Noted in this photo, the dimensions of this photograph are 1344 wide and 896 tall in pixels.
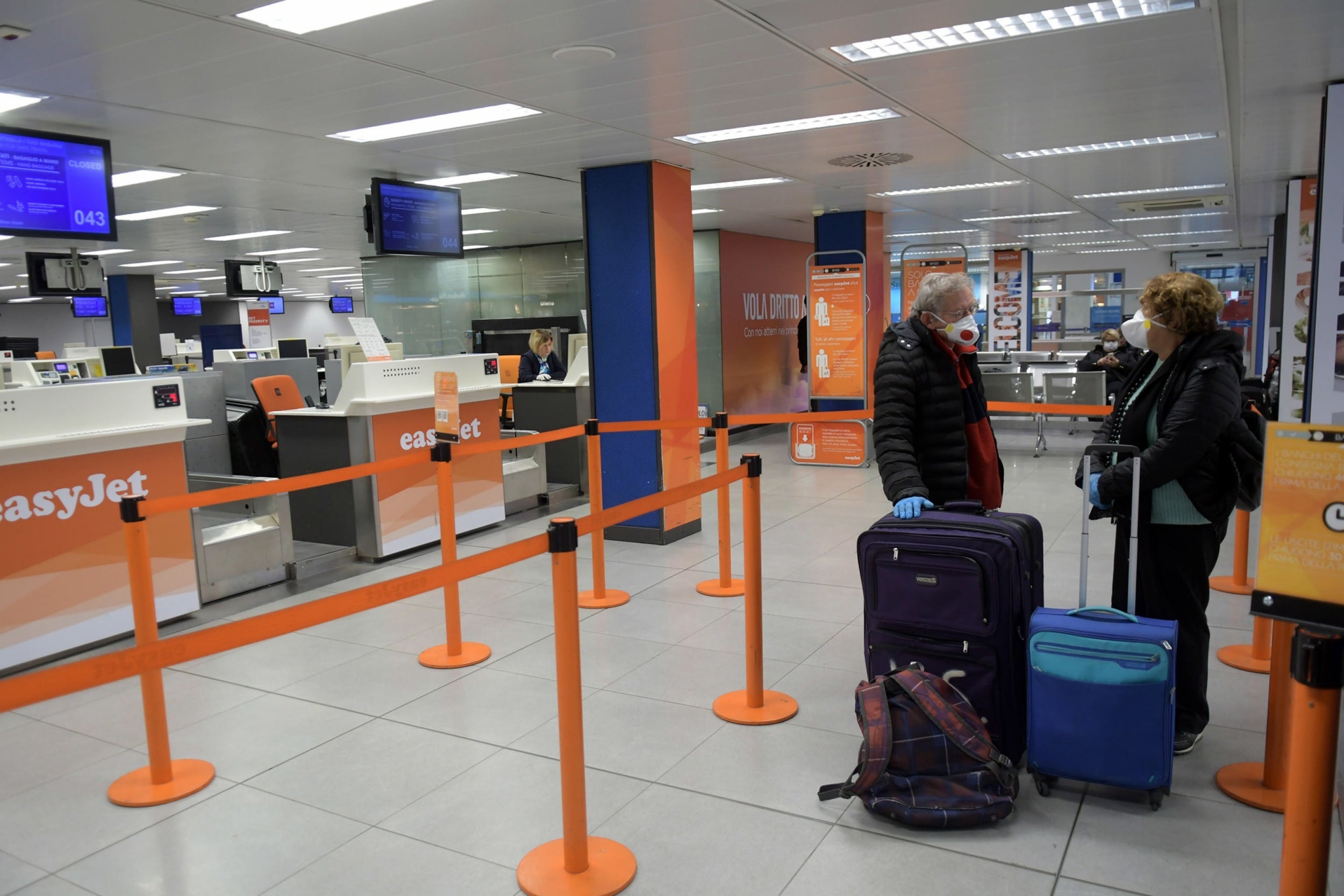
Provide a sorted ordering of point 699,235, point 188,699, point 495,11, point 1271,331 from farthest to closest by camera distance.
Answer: point 699,235, point 1271,331, point 188,699, point 495,11

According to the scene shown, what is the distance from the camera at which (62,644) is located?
14.8ft

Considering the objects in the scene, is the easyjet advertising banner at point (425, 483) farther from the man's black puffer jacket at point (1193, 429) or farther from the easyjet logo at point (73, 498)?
the man's black puffer jacket at point (1193, 429)

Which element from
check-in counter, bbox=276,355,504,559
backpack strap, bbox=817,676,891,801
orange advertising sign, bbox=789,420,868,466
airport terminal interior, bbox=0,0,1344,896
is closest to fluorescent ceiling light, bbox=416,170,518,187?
airport terminal interior, bbox=0,0,1344,896

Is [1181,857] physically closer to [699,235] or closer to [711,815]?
[711,815]

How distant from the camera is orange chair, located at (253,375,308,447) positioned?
295 inches

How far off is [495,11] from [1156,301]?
2.56 meters

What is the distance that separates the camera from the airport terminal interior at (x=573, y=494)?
2.63 metres

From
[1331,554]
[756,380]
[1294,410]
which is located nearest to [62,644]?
[1331,554]

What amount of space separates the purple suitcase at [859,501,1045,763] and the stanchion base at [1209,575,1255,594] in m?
2.73

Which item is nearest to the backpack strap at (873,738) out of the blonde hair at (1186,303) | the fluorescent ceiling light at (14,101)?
the blonde hair at (1186,303)

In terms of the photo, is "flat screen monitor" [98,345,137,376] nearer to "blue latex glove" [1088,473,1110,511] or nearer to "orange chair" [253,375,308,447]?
"orange chair" [253,375,308,447]

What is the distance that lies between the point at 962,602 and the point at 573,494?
20.0 ft

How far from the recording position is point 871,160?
700 cm

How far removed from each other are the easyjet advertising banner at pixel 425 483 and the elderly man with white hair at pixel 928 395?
11.7 feet
